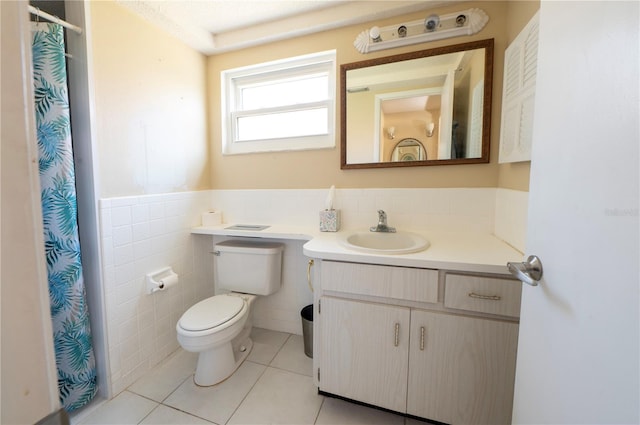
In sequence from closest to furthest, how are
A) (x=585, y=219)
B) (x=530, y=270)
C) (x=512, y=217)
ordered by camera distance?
(x=585, y=219) < (x=530, y=270) < (x=512, y=217)

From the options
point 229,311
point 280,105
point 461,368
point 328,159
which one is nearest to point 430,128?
point 328,159

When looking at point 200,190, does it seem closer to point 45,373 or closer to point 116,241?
point 116,241

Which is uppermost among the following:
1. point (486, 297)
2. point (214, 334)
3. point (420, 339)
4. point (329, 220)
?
point (329, 220)

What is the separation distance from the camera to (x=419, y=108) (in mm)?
1538

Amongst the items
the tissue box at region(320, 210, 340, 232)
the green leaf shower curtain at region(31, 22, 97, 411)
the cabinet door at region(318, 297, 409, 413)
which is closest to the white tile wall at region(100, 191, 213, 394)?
the green leaf shower curtain at region(31, 22, 97, 411)

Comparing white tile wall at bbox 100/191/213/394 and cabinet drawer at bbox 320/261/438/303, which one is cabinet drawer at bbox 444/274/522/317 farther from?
white tile wall at bbox 100/191/213/394

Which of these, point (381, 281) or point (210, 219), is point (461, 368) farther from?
point (210, 219)

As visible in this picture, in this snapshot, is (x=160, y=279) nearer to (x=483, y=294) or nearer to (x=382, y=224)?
(x=382, y=224)

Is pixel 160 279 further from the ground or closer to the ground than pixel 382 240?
closer to the ground

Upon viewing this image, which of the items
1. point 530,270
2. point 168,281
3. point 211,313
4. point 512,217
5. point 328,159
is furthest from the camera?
point 328,159

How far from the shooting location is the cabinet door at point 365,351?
3.73 ft

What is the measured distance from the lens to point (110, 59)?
1329 millimetres

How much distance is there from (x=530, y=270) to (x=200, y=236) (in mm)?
1973

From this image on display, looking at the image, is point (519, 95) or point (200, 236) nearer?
point (519, 95)
